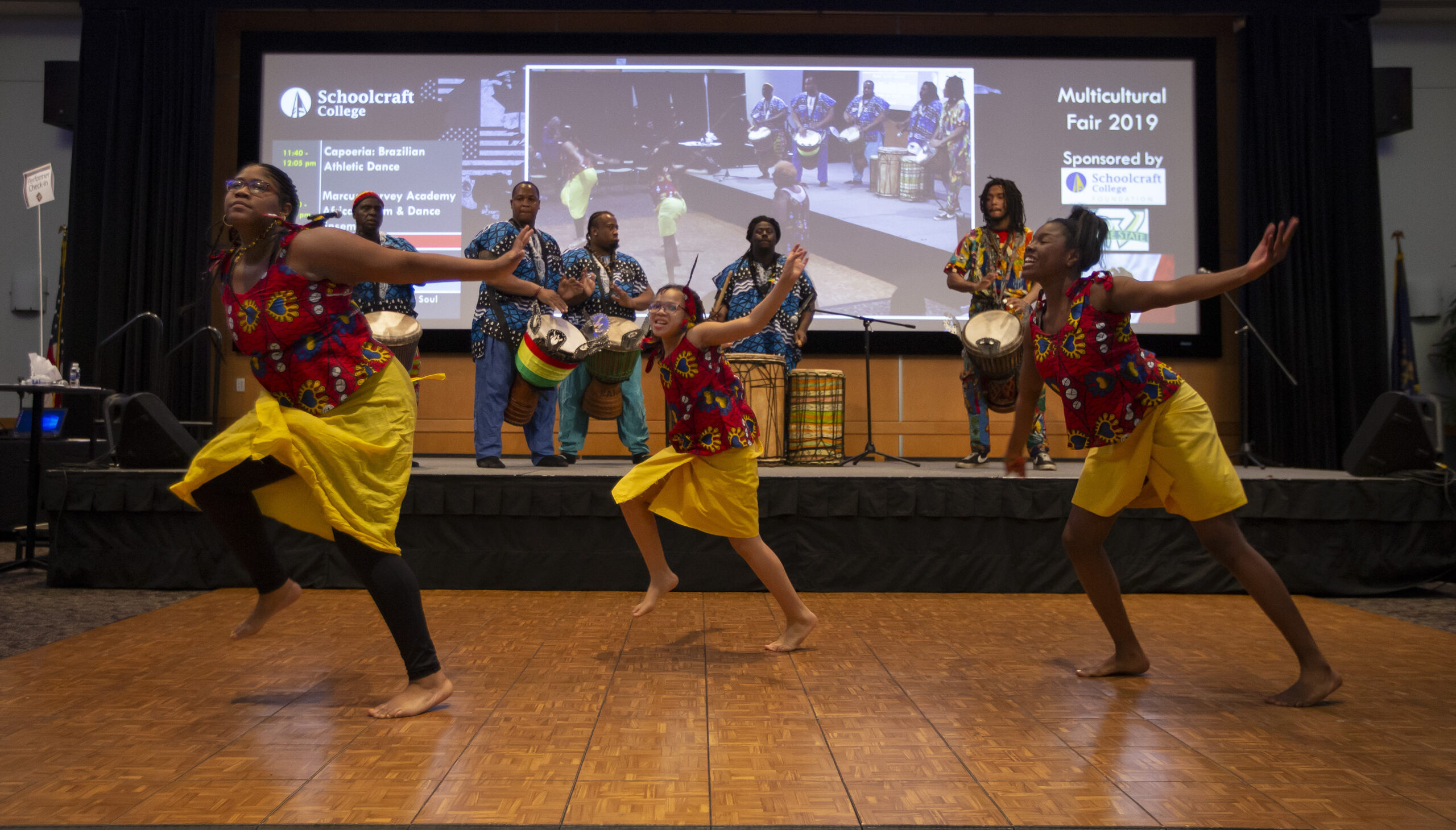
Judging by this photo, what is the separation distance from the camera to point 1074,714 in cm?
260

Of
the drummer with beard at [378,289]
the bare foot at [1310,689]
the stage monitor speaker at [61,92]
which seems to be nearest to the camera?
the bare foot at [1310,689]

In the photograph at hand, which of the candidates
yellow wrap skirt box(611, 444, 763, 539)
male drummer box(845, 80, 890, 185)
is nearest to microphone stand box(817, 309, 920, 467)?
male drummer box(845, 80, 890, 185)

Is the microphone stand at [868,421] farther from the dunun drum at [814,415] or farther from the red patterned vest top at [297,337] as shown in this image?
the red patterned vest top at [297,337]

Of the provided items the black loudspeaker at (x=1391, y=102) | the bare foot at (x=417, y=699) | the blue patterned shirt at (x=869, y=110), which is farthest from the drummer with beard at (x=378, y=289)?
the black loudspeaker at (x=1391, y=102)

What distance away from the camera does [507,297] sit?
5.59m

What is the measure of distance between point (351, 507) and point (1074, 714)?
6.66ft

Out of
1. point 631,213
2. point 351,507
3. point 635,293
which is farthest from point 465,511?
point 631,213

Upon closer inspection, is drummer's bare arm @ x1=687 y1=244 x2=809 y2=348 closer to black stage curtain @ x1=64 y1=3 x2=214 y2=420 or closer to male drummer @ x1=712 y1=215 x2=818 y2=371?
male drummer @ x1=712 y1=215 x2=818 y2=371

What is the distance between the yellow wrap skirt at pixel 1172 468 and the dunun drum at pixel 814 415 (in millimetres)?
2988

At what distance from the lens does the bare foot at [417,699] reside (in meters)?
2.52

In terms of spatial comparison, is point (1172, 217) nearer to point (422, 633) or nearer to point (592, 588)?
point (592, 588)

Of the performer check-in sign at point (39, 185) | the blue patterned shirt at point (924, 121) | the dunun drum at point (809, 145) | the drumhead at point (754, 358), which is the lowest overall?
the drumhead at point (754, 358)

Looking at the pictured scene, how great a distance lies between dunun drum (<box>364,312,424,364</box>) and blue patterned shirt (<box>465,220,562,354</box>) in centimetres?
48

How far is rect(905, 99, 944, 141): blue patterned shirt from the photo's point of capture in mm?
8055
